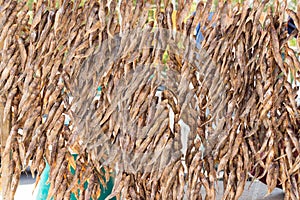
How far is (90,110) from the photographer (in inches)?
49.9

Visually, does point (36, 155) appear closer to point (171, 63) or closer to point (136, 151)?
point (136, 151)

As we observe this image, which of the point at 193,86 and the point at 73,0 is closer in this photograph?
the point at 193,86

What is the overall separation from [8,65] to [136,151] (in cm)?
47

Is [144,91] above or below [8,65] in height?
below

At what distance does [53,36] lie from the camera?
1.29m

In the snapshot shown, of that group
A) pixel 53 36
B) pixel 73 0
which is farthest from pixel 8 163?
pixel 73 0

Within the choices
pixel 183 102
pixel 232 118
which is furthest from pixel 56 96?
pixel 232 118

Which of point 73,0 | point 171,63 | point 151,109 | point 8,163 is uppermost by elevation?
point 73,0

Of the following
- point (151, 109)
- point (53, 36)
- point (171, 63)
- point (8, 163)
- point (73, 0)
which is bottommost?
point (8, 163)

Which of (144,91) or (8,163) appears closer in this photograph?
(144,91)

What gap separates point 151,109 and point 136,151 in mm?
126

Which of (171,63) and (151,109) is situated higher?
(171,63)

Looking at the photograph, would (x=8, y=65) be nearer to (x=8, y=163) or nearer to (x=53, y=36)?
(x=53, y=36)

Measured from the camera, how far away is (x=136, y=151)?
123cm
